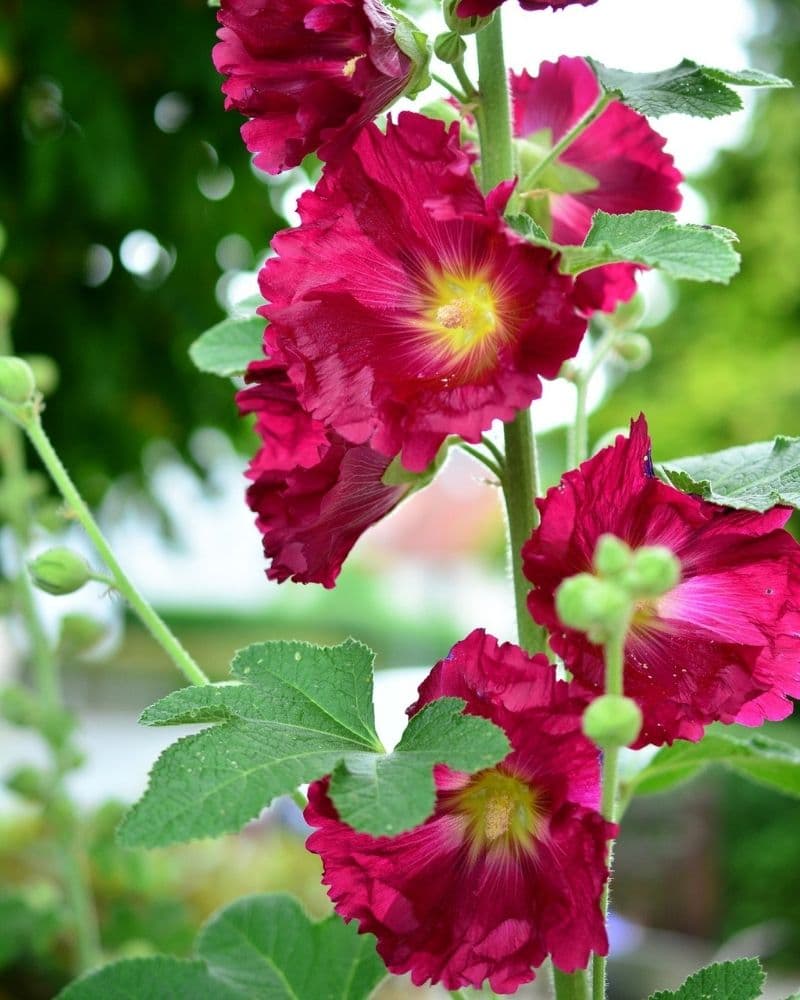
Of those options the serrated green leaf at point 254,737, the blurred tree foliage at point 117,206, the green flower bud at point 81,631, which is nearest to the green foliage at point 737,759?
the serrated green leaf at point 254,737

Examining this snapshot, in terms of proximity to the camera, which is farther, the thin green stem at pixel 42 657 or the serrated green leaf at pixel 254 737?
the thin green stem at pixel 42 657

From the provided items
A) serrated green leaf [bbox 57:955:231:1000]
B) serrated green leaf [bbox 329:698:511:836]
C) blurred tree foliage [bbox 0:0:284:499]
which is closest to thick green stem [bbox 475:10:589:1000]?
serrated green leaf [bbox 329:698:511:836]

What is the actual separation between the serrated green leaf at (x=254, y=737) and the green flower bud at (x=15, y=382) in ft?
0.75

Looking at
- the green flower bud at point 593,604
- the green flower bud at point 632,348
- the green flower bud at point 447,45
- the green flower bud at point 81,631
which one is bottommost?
the green flower bud at point 81,631

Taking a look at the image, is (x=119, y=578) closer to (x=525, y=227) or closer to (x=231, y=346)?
(x=231, y=346)

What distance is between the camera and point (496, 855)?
53cm

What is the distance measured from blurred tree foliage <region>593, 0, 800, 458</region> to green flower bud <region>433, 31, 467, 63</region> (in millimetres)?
4749

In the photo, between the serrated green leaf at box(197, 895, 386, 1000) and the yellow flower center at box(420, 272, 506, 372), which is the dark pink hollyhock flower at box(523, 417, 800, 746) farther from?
the serrated green leaf at box(197, 895, 386, 1000)


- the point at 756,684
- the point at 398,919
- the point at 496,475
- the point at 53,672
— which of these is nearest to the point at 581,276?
the point at 496,475

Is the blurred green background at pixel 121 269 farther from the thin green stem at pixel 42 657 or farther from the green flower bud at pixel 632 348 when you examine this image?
the green flower bud at pixel 632 348

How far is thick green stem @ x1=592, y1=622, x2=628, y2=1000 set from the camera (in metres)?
0.40

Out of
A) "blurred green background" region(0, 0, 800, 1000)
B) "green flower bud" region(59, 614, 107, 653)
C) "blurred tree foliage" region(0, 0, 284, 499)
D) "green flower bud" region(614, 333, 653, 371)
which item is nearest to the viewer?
"green flower bud" region(614, 333, 653, 371)

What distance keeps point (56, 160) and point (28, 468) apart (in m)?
0.63

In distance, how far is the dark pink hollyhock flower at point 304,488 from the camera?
1.85ft
